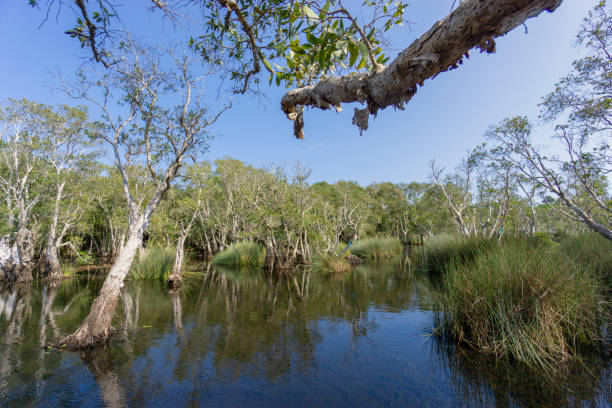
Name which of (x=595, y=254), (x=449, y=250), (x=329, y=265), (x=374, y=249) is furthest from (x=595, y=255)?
(x=374, y=249)

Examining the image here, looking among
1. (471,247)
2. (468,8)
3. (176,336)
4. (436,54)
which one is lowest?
(176,336)

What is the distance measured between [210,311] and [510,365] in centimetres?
708

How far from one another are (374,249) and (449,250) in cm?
1330

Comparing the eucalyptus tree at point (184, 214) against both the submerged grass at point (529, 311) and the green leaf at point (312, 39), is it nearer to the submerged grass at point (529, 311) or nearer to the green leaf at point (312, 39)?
the green leaf at point (312, 39)

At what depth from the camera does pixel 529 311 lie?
4.20 m

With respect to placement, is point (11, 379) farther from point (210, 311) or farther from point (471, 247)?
point (471, 247)

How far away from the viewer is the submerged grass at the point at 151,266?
44.2 feet

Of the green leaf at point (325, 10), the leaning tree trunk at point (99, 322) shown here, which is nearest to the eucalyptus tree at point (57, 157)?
the leaning tree trunk at point (99, 322)

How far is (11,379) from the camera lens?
4.02m

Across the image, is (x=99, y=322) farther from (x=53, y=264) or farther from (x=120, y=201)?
(x=120, y=201)

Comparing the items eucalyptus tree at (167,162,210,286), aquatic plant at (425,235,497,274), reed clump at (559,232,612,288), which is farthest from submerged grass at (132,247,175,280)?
reed clump at (559,232,612,288)

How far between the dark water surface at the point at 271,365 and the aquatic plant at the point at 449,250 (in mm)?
3287

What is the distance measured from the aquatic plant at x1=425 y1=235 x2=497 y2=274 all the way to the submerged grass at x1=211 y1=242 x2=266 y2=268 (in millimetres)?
12089

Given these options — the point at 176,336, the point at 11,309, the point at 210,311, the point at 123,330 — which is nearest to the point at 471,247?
the point at 210,311
